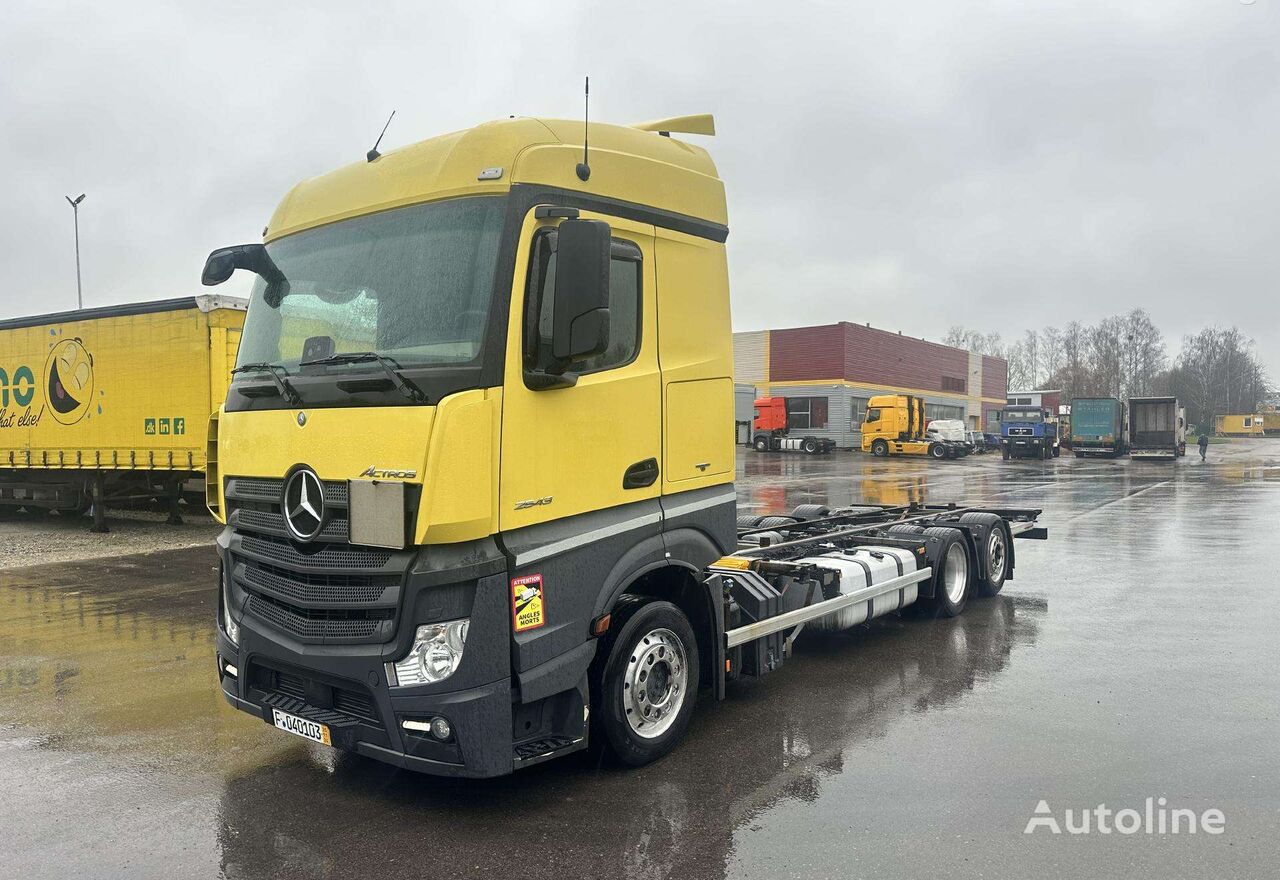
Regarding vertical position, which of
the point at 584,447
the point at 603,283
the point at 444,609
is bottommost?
the point at 444,609

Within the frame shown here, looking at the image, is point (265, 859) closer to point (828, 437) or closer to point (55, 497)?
point (55, 497)

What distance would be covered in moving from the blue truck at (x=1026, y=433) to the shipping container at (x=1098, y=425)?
2166 millimetres

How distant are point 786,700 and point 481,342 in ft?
11.1

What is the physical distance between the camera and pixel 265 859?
3795 millimetres

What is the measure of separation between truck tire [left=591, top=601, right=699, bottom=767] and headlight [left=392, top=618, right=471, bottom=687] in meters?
0.90

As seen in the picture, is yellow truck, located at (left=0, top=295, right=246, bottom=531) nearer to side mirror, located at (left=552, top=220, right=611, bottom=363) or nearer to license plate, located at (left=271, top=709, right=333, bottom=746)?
license plate, located at (left=271, top=709, right=333, bottom=746)

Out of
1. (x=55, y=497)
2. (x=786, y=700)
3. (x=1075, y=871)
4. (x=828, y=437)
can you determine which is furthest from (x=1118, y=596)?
(x=828, y=437)

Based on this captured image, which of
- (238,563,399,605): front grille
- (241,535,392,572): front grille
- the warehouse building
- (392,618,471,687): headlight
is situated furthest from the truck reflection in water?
the warehouse building

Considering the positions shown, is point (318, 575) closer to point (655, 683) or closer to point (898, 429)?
point (655, 683)

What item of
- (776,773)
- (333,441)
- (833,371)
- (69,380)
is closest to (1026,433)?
(833,371)

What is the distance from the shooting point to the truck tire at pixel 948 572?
25.7 feet

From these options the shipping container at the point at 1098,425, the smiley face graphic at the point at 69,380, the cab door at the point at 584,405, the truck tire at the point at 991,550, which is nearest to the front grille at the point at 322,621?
the cab door at the point at 584,405

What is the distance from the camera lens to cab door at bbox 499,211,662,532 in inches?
153

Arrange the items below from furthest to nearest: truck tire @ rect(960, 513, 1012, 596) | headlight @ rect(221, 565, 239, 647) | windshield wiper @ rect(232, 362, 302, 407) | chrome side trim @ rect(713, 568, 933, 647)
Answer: truck tire @ rect(960, 513, 1012, 596) → chrome side trim @ rect(713, 568, 933, 647) → headlight @ rect(221, 565, 239, 647) → windshield wiper @ rect(232, 362, 302, 407)
